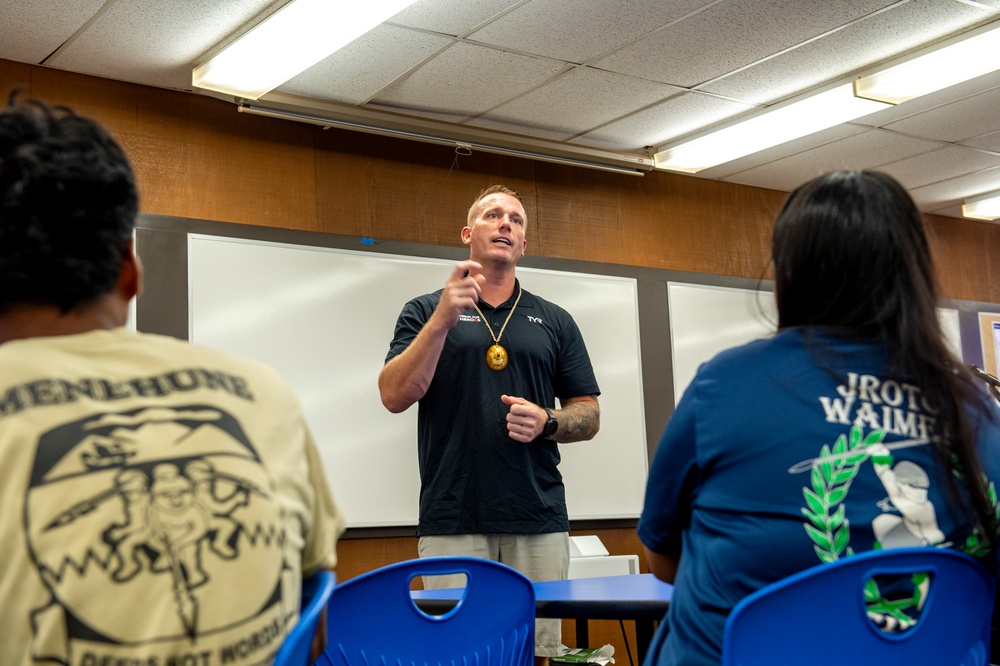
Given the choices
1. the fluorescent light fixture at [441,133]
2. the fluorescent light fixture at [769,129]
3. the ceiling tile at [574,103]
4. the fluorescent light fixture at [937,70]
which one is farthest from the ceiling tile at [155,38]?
the fluorescent light fixture at [937,70]

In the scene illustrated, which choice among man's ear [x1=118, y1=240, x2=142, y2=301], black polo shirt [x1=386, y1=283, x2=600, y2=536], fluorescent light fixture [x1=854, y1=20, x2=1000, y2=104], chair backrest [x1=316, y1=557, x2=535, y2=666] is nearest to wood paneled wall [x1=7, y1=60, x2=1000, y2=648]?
fluorescent light fixture [x1=854, y1=20, x2=1000, y2=104]

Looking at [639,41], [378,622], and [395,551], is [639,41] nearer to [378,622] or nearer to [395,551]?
[395,551]

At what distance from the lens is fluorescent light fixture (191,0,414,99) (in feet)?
11.6

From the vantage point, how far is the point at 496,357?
3.03m

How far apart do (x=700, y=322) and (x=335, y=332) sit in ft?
7.05

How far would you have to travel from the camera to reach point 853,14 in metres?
3.82

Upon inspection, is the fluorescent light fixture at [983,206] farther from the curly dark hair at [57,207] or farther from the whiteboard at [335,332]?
the curly dark hair at [57,207]

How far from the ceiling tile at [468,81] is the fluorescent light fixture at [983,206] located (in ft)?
11.3

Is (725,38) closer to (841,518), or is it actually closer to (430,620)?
(430,620)

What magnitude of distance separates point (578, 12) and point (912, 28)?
4.31 feet

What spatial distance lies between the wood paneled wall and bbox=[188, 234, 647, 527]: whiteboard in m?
0.15

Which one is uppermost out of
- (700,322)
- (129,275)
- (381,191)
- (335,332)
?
(381,191)

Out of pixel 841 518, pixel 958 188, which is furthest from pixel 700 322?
pixel 841 518

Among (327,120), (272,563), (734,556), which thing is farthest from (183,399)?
(327,120)
